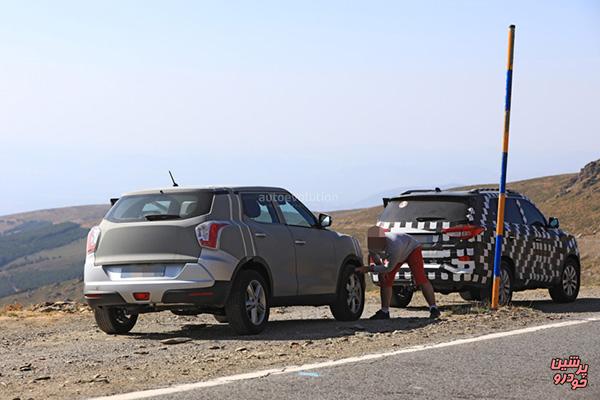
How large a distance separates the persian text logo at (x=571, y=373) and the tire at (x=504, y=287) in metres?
6.45

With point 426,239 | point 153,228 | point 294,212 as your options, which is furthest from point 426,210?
point 153,228

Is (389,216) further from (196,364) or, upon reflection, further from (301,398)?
(301,398)

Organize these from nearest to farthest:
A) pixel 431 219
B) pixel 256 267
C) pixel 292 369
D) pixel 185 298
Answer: pixel 292 369 < pixel 185 298 < pixel 256 267 < pixel 431 219

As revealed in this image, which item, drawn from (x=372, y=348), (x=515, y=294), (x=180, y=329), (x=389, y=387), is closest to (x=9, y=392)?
(x=389, y=387)

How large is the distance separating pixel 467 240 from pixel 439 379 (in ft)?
25.2

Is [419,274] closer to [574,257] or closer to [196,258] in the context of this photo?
[196,258]

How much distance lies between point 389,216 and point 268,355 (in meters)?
6.76

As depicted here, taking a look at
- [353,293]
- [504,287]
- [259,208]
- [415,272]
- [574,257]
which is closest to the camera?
[259,208]

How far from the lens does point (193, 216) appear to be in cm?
1286

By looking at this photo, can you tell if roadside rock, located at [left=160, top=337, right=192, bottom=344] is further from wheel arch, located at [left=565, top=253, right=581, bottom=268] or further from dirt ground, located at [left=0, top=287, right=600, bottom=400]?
wheel arch, located at [left=565, top=253, right=581, bottom=268]

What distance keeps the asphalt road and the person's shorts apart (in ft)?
13.2

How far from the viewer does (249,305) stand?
42.6 ft

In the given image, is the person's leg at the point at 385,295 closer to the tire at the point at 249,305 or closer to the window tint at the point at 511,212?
the tire at the point at 249,305

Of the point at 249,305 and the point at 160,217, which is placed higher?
the point at 160,217
